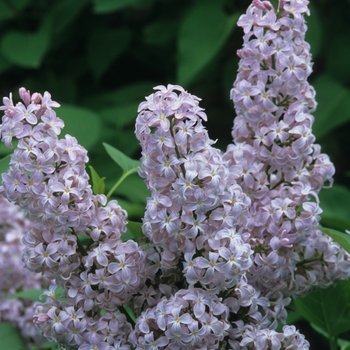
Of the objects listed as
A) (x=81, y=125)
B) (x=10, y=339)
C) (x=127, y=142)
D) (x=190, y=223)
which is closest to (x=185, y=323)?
(x=190, y=223)

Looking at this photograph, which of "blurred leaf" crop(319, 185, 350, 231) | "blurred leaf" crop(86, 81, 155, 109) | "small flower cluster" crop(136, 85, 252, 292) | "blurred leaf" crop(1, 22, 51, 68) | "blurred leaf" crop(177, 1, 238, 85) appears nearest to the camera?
"small flower cluster" crop(136, 85, 252, 292)

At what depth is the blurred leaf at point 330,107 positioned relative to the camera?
166 cm

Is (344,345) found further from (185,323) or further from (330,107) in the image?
(330,107)

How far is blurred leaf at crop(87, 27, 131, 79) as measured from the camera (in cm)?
190

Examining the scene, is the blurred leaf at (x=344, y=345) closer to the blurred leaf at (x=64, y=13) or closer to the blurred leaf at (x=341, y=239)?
the blurred leaf at (x=341, y=239)

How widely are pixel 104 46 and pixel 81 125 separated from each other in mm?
444

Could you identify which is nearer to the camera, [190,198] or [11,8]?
[190,198]

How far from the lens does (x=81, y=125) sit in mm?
1539

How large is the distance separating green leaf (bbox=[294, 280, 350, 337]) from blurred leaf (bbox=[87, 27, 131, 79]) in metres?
1.20

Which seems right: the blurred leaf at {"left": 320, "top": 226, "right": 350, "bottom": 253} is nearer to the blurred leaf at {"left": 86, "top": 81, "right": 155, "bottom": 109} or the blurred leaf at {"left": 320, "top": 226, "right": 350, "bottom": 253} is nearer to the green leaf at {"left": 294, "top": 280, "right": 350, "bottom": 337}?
the green leaf at {"left": 294, "top": 280, "right": 350, "bottom": 337}

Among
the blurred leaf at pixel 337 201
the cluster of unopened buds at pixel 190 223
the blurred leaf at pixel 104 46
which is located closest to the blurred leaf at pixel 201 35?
the blurred leaf at pixel 104 46

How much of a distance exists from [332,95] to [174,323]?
1237 millimetres

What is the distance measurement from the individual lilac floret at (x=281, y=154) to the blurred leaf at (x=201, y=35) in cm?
90

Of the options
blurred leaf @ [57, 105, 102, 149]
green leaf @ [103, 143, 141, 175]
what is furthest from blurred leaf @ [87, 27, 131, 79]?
green leaf @ [103, 143, 141, 175]
